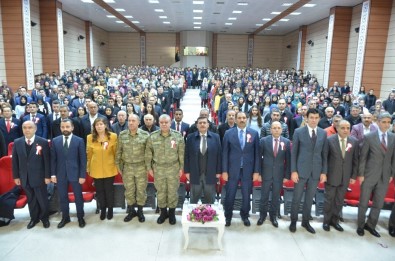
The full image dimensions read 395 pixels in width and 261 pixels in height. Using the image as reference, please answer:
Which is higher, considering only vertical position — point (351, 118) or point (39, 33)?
point (39, 33)

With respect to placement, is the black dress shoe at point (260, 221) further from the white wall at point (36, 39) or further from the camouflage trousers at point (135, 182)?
the white wall at point (36, 39)

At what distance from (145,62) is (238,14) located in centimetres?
1386

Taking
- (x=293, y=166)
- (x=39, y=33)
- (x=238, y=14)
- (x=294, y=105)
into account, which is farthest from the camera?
(x=238, y=14)

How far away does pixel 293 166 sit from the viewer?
4141 millimetres

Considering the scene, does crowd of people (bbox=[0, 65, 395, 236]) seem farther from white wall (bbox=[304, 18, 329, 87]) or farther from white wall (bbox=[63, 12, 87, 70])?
white wall (bbox=[304, 18, 329, 87])

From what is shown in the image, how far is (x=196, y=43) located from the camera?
2769cm

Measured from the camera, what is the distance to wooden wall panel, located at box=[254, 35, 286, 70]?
29422 millimetres

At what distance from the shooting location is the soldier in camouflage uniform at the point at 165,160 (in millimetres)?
4172

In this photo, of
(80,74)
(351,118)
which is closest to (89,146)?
(351,118)

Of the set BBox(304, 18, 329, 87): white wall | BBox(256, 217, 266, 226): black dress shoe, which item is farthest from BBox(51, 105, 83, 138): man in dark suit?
BBox(304, 18, 329, 87): white wall

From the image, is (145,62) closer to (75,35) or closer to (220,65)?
(220,65)

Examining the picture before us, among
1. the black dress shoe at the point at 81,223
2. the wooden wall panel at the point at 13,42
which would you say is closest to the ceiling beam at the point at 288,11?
the wooden wall panel at the point at 13,42

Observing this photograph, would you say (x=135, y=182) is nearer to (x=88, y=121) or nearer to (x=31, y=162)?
(x=31, y=162)

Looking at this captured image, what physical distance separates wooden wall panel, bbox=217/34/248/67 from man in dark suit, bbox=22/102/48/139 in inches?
996
